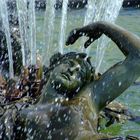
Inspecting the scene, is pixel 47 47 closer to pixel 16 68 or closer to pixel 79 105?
pixel 16 68

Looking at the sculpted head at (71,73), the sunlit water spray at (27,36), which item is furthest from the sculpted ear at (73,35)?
the sunlit water spray at (27,36)

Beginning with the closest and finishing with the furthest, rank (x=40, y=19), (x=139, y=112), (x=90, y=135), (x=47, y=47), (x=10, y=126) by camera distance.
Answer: (x=90, y=135) < (x=10, y=126) < (x=139, y=112) < (x=47, y=47) < (x=40, y=19)

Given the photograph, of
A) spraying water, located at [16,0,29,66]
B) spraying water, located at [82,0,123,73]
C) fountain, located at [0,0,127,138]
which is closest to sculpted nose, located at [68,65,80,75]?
fountain, located at [0,0,127,138]

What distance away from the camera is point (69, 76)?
3297 millimetres

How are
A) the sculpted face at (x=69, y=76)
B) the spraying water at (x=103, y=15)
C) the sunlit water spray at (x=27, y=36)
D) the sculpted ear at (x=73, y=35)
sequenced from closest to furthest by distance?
1. the sculpted face at (x=69, y=76)
2. the sculpted ear at (x=73, y=35)
3. the sunlit water spray at (x=27, y=36)
4. the spraying water at (x=103, y=15)

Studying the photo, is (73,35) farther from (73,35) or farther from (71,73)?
(71,73)

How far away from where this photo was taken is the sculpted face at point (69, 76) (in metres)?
3.28

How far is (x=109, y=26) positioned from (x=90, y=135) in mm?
761

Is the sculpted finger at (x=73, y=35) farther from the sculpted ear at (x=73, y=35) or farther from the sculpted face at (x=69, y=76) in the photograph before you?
the sculpted face at (x=69, y=76)

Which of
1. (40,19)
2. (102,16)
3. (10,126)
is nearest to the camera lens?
(10,126)

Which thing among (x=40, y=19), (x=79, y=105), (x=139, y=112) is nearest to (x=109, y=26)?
(x=79, y=105)

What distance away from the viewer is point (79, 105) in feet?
11.1

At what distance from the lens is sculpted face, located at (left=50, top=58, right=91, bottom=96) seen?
129 inches

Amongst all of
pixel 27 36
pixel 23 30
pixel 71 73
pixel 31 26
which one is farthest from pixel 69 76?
pixel 31 26
